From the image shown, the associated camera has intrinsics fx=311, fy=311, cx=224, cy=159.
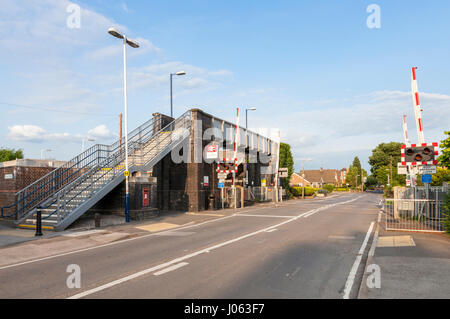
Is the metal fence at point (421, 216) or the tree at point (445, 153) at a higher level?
the tree at point (445, 153)

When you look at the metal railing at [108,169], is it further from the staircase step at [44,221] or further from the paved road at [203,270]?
the paved road at [203,270]

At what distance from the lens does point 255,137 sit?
111ft

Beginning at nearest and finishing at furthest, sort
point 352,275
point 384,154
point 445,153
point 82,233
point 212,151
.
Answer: point 352,275
point 445,153
point 82,233
point 212,151
point 384,154

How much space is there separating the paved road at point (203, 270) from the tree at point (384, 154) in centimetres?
8723

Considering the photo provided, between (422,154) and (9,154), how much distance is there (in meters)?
54.9

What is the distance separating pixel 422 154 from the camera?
1212 cm

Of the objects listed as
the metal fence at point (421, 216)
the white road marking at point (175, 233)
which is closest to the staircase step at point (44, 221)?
the white road marking at point (175, 233)

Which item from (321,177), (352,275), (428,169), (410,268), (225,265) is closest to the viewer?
(352,275)

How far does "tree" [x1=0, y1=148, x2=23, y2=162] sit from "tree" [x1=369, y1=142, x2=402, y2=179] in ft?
276

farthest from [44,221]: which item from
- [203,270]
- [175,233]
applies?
[203,270]

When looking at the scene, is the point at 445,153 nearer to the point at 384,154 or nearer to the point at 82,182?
the point at 82,182

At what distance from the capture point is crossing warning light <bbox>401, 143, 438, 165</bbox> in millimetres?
11969

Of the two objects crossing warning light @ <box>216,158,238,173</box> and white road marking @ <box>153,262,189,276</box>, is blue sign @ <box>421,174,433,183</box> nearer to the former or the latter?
white road marking @ <box>153,262,189,276</box>

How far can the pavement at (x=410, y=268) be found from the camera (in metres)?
5.42
